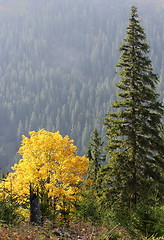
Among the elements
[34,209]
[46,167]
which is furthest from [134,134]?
[34,209]

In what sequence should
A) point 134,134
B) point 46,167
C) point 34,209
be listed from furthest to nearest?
point 46,167 → point 134,134 → point 34,209

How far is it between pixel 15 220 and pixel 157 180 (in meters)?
11.9

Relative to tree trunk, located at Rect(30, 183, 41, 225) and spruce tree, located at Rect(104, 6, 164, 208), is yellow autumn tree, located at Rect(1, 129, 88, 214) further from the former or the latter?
tree trunk, located at Rect(30, 183, 41, 225)

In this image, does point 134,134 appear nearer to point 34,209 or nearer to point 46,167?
point 46,167

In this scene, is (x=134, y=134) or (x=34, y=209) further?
(x=134, y=134)

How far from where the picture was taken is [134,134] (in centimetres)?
1714

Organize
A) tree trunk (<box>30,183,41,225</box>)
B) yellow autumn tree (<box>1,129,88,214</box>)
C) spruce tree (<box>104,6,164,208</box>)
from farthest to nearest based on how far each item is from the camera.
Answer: yellow autumn tree (<box>1,129,88,214</box>), spruce tree (<box>104,6,164,208</box>), tree trunk (<box>30,183,41,225</box>)

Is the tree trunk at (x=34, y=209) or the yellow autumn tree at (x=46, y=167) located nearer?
the tree trunk at (x=34, y=209)

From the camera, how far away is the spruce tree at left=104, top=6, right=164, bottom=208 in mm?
16844

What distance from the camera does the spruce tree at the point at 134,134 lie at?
16844mm

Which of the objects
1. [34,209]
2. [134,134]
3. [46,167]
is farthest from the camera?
[46,167]

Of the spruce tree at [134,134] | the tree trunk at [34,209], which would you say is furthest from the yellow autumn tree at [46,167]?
the tree trunk at [34,209]

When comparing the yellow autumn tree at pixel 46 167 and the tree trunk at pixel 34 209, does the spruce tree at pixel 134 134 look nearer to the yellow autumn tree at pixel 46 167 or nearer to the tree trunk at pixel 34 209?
the yellow autumn tree at pixel 46 167

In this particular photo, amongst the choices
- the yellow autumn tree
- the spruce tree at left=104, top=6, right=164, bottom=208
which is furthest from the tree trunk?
the yellow autumn tree
